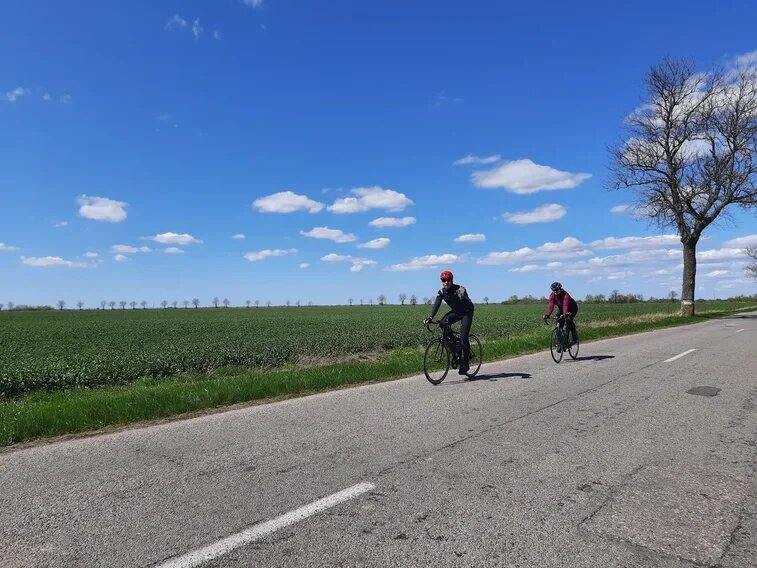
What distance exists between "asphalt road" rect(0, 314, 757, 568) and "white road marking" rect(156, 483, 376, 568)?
0.6 inches

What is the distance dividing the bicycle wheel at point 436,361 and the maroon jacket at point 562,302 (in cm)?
404

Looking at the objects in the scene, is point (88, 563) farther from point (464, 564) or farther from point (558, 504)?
point (558, 504)

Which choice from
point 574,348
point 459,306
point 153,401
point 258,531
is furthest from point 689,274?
point 258,531

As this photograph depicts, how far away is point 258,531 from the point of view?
139 inches

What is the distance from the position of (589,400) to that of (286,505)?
5.70 metres

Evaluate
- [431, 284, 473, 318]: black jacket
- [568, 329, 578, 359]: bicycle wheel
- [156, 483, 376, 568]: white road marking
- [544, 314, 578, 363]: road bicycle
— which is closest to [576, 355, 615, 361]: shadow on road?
[568, 329, 578, 359]: bicycle wheel

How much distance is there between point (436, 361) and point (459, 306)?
3.91ft

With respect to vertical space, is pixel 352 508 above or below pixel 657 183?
below

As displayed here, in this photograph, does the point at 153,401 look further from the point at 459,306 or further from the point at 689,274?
the point at 689,274

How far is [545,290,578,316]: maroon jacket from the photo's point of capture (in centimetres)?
1302

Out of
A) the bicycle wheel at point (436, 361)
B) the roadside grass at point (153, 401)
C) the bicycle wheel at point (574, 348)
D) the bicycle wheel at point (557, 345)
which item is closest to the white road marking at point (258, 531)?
the roadside grass at point (153, 401)

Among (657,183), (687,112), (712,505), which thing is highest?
(687,112)

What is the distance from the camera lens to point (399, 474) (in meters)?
4.67

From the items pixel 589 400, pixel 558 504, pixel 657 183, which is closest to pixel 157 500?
pixel 558 504
